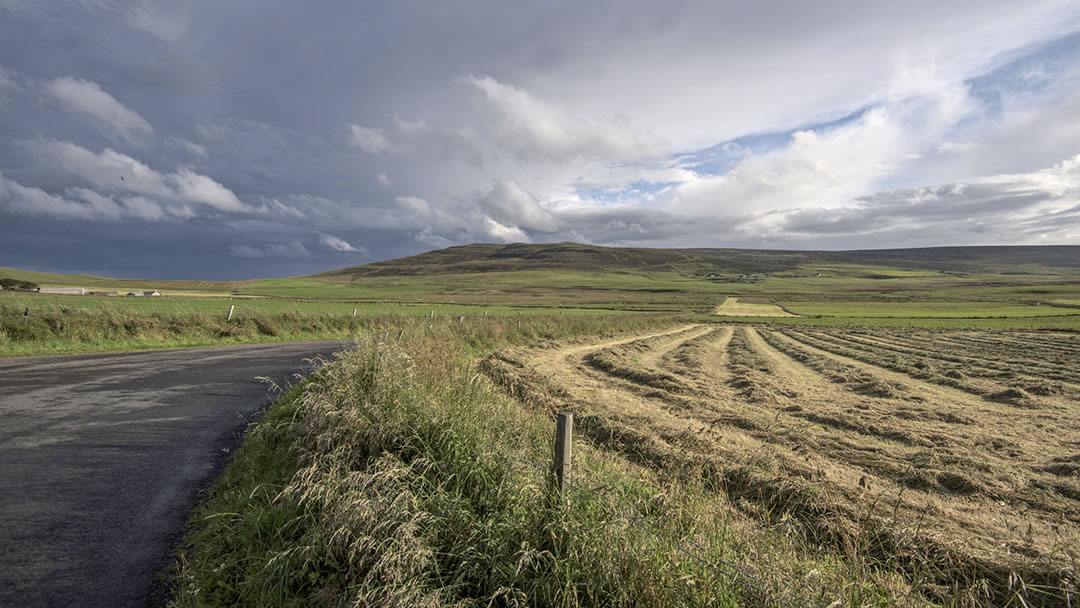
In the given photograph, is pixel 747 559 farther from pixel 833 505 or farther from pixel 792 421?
pixel 792 421

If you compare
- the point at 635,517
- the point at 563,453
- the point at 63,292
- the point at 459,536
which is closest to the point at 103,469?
the point at 459,536

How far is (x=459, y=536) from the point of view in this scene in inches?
161

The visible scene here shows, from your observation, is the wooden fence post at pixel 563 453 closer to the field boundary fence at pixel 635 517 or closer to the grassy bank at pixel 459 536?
the field boundary fence at pixel 635 517

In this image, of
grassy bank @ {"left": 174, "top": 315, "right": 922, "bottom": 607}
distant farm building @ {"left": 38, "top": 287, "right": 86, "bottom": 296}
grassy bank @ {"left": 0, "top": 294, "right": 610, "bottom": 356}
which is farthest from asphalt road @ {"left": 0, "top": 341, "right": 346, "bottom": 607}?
distant farm building @ {"left": 38, "top": 287, "right": 86, "bottom": 296}

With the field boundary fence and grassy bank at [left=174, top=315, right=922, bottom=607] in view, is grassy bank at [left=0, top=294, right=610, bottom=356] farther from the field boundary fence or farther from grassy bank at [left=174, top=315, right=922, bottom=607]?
the field boundary fence

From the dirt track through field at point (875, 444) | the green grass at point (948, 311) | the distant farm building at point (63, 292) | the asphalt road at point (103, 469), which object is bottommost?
the green grass at point (948, 311)

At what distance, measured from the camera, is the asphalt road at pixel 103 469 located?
4.27m

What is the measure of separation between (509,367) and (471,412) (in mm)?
10889

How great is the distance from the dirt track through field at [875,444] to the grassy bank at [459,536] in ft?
3.63

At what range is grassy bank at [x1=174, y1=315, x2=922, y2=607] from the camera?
356 centimetres

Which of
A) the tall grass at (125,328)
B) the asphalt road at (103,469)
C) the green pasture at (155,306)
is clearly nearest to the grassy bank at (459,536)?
the asphalt road at (103,469)

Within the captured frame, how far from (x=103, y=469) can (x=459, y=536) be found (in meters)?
5.51

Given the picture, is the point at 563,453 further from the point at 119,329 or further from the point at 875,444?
the point at 119,329

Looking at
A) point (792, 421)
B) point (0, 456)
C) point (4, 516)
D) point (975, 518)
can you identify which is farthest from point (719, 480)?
point (0, 456)
